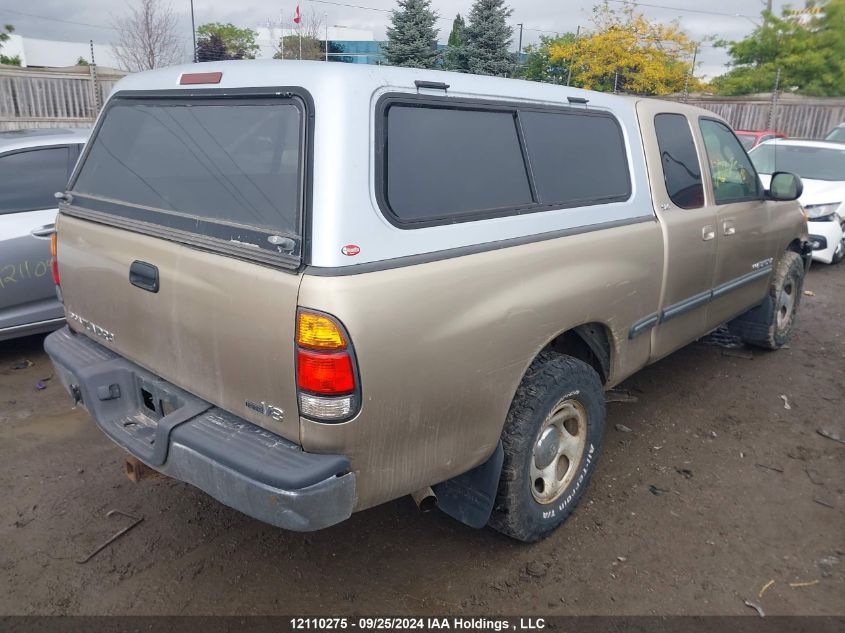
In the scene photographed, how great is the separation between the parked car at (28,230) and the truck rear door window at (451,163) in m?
3.76

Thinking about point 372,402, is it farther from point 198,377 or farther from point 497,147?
point 497,147

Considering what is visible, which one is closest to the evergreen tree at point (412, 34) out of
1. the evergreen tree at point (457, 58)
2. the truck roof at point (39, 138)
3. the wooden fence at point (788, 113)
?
the evergreen tree at point (457, 58)

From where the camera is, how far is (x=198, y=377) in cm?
255

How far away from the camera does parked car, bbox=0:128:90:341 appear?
489cm

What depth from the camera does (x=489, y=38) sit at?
73.4 ft

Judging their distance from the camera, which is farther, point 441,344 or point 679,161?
point 679,161

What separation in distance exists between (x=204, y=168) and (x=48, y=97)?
525 inches

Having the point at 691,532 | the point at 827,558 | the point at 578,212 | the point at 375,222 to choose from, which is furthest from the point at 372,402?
the point at 827,558

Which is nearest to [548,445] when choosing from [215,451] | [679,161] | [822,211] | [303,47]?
[215,451]

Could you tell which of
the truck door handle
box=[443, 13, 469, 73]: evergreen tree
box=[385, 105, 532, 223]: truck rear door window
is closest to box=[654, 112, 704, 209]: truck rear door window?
box=[385, 105, 532, 223]: truck rear door window

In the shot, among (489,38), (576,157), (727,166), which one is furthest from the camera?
(489,38)

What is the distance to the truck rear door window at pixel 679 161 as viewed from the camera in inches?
151

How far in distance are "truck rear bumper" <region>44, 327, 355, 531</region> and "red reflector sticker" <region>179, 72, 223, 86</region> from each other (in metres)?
1.24

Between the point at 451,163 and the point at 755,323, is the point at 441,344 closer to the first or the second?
the point at 451,163
